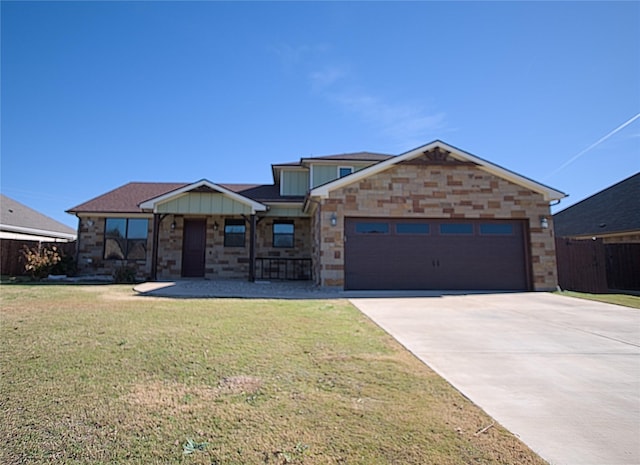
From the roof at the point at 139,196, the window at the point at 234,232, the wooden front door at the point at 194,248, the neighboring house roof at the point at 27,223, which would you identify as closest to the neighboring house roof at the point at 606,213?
the roof at the point at 139,196

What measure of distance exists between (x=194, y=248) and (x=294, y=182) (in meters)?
5.61

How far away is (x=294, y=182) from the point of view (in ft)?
54.8

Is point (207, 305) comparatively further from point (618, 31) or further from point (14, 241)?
point (618, 31)

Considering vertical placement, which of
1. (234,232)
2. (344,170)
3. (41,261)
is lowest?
A: (41,261)

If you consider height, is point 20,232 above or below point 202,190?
below

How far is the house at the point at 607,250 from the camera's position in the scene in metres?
12.2

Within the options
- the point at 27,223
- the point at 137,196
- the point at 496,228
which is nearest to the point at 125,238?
the point at 137,196

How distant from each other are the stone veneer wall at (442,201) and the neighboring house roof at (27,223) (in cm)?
1876

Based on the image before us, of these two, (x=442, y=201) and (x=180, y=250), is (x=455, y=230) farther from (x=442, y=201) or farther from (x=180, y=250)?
(x=180, y=250)

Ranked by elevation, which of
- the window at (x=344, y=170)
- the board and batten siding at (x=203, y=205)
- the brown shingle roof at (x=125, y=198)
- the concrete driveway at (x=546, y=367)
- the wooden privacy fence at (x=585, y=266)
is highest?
the window at (x=344, y=170)

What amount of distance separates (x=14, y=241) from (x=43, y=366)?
1557cm

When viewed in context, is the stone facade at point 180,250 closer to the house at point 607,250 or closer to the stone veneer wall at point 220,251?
the stone veneer wall at point 220,251

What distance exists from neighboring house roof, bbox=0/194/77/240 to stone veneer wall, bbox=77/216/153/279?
6547 mm

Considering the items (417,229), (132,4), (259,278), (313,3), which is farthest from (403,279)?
(132,4)
